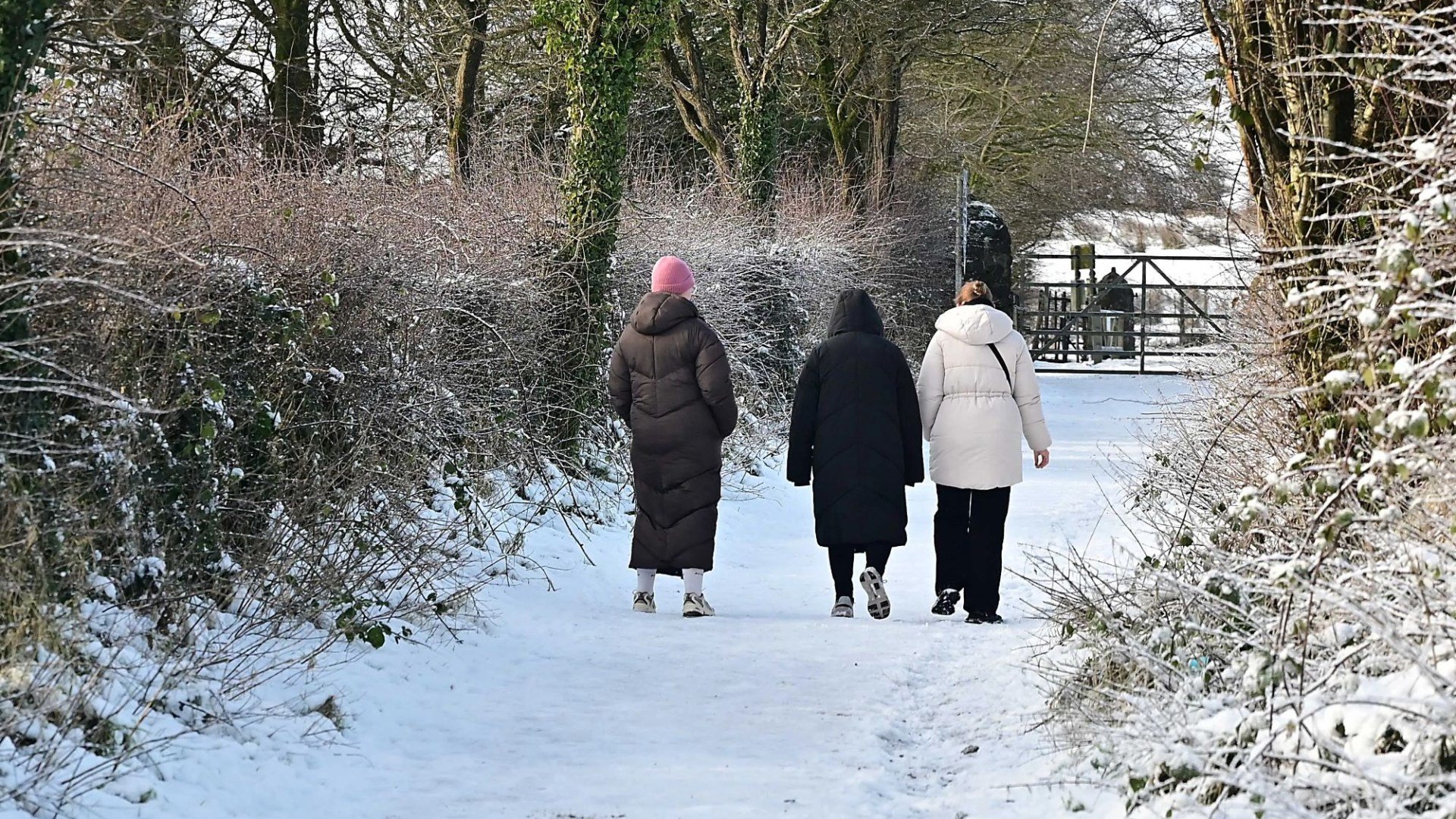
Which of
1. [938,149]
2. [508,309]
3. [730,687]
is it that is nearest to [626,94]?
[508,309]

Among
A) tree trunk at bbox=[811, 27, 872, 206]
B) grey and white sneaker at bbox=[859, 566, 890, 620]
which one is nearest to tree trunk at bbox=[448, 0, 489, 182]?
tree trunk at bbox=[811, 27, 872, 206]

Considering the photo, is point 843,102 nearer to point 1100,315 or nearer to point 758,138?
point 758,138

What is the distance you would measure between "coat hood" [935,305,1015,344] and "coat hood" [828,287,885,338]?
0.41 m

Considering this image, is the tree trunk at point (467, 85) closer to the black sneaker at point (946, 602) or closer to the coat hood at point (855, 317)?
the coat hood at point (855, 317)

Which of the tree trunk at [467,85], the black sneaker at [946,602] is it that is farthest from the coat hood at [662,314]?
the tree trunk at [467,85]

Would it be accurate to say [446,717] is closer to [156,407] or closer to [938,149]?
[156,407]

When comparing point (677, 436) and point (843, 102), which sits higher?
point (843, 102)

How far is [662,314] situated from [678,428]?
0.62 metres

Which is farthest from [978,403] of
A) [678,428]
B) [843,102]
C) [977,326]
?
[843,102]

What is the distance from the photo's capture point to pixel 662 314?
28.2 ft

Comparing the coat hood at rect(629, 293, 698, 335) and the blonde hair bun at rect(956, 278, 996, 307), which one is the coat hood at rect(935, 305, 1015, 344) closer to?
the blonde hair bun at rect(956, 278, 996, 307)

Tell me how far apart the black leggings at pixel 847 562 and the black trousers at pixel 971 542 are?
1.01 ft

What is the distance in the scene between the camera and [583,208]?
11562 mm

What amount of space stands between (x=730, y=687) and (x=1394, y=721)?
11.1 feet
